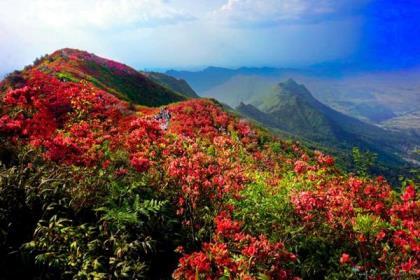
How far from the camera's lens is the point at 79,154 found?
37.3 feet

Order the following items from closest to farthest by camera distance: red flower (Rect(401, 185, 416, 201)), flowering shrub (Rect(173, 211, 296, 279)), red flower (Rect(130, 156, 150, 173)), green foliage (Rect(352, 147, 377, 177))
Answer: flowering shrub (Rect(173, 211, 296, 279)), red flower (Rect(401, 185, 416, 201)), red flower (Rect(130, 156, 150, 173)), green foliage (Rect(352, 147, 377, 177))

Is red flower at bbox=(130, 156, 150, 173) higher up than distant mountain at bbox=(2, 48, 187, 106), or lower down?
lower down

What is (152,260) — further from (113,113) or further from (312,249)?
(113,113)

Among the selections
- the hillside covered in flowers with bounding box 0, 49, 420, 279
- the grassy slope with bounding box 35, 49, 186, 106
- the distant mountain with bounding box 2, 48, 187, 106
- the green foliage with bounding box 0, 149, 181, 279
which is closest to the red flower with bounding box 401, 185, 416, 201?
the hillside covered in flowers with bounding box 0, 49, 420, 279

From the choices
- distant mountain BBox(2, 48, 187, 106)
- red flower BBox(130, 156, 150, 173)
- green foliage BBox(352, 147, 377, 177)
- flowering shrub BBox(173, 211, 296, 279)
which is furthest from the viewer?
distant mountain BBox(2, 48, 187, 106)

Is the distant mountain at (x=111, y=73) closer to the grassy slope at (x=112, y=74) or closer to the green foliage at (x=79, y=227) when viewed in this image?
the grassy slope at (x=112, y=74)

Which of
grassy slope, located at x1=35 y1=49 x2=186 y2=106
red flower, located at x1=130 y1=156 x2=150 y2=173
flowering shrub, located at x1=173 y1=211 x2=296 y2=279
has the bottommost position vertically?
flowering shrub, located at x1=173 y1=211 x2=296 y2=279

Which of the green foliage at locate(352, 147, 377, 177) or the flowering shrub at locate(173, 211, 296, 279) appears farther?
the green foliage at locate(352, 147, 377, 177)

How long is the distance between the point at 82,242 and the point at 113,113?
18.2m

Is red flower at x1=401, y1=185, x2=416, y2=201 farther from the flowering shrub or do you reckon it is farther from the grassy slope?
the grassy slope

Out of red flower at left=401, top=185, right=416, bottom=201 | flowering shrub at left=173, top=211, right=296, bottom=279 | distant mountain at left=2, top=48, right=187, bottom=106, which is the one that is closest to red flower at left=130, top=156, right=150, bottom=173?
flowering shrub at left=173, top=211, right=296, bottom=279

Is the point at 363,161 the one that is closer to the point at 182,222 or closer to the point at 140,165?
the point at 140,165

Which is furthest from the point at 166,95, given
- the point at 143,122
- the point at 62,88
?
the point at 143,122

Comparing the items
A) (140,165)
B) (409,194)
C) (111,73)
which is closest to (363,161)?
(409,194)
